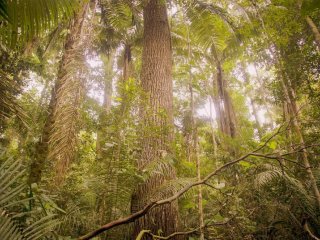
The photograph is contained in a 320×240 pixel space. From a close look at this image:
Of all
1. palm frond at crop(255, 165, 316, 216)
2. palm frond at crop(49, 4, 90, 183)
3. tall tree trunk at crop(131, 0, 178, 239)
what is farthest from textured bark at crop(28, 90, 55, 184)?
palm frond at crop(255, 165, 316, 216)

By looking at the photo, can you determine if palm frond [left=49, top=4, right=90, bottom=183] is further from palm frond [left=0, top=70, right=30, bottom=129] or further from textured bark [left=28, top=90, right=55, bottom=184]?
palm frond [left=0, top=70, right=30, bottom=129]

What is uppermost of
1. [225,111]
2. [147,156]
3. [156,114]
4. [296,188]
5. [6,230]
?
[225,111]

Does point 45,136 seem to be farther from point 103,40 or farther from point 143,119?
point 103,40

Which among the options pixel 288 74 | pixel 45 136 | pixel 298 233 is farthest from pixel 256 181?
pixel 45 136

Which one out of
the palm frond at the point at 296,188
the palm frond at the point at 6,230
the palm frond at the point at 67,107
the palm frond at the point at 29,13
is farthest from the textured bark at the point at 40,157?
the palm frond at the point at 296,188

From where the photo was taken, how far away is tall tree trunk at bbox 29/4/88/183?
3588 mm

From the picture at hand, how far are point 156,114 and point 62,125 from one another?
4.93 feet

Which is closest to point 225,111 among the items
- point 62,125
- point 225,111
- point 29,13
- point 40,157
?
point 225,111

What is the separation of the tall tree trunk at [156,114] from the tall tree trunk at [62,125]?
111cm

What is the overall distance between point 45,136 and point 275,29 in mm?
5242

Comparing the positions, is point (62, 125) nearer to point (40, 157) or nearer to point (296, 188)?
point (40, 157)

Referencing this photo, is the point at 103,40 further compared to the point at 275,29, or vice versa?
the point at 103,40

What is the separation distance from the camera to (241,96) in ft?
61.1

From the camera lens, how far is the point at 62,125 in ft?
12.2
